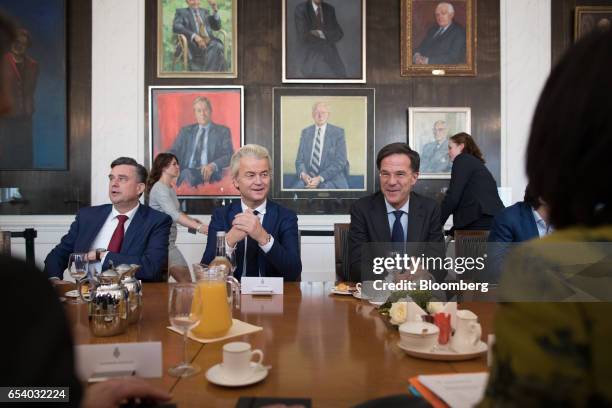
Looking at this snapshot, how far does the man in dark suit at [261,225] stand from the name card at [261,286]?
36cm

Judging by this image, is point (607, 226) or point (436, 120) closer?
point (607, 226)

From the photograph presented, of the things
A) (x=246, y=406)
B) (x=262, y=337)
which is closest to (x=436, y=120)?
(x=262, y=337)

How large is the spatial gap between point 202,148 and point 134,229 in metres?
2.64

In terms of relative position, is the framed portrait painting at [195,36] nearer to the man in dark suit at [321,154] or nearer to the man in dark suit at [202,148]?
the man in dark suit at [202,148]

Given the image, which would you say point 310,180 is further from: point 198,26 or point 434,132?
point 198,26

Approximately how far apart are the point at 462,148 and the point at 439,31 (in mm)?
1470

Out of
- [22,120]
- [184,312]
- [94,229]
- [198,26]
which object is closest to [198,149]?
[198,26]

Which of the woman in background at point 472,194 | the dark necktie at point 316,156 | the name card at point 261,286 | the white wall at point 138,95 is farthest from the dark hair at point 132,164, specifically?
the woman in background at point 472,194

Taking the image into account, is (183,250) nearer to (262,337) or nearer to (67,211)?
(67,211)

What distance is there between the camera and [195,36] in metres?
5.24

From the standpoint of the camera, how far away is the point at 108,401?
3.10ft

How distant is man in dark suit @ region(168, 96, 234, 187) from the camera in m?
5.27

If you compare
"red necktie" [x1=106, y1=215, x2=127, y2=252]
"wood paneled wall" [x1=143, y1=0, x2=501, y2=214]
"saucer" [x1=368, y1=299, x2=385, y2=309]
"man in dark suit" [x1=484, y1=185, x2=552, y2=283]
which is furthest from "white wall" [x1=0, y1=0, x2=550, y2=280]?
"saucer" [x1=368, y1=299, x2=385, y2=309]

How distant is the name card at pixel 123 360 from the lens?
1.13 metres
